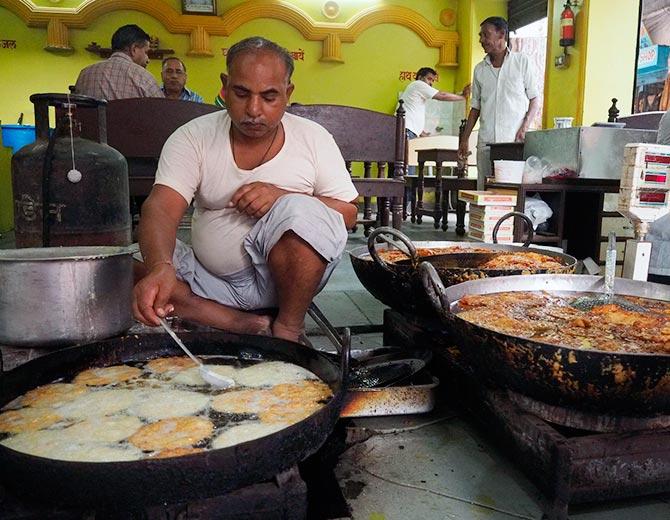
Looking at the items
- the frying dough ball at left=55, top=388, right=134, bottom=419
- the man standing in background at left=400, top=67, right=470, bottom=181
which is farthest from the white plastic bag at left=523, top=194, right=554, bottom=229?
the man standing in background at left=400, top=67, right=470, bottom=181

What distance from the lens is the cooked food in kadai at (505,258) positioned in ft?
7.38

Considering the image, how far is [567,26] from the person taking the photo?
23.3 ft

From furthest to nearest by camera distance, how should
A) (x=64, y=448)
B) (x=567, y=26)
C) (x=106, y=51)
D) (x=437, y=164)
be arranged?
(x=106, y=51), (x=437, y=164), (x=567, y=26), (x=64, y=448)

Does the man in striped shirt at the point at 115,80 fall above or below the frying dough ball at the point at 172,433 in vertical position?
above

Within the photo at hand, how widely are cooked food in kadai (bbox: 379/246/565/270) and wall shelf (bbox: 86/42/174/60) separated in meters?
8.55

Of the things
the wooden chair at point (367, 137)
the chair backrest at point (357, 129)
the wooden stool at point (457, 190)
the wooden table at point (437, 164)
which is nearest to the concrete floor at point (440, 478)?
the wooden chair at point (367, 137)

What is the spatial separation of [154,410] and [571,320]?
111 cm

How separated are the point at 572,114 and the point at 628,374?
22.6ft

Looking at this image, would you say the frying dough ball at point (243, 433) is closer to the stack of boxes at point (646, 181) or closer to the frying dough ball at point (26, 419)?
the frying dough ball at point (26, 419)

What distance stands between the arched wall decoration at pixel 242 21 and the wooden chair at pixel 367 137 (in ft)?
22.0

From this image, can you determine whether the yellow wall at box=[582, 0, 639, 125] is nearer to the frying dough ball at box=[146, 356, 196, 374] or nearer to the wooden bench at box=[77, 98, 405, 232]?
the wooden bench at box=[77, 98, 405, 232]

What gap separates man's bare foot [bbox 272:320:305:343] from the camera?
6.87 feet

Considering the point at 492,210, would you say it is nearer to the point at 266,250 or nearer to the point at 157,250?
the point at 266,250

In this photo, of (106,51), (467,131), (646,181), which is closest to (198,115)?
(646,181)
